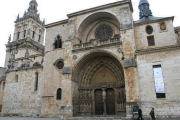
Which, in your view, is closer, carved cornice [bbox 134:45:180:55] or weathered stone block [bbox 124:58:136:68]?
carved cornice [bbox 134:45:180:55]

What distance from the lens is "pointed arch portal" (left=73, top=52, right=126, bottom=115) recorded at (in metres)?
14.8

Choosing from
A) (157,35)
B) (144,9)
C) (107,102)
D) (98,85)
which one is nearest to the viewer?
Answer: (157,35)

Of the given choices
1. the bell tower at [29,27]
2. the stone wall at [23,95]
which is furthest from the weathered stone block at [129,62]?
the bell tower at [29,27]

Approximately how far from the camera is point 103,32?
17.4m

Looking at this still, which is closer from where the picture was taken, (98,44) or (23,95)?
(98,44)

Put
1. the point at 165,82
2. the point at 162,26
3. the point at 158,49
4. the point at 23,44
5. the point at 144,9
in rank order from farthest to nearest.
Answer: the point at 23,44
the point at 144,9
the point at 162,26
the point at 158,49
the point at 165,82

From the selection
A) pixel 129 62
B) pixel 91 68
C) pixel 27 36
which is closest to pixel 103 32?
pixel 91 68

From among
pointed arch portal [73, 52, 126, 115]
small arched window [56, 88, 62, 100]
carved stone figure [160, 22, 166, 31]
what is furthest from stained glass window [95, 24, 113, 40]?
small arched window [56, 88, 62, 100]

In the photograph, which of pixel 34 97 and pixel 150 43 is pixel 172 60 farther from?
pixel 34 97

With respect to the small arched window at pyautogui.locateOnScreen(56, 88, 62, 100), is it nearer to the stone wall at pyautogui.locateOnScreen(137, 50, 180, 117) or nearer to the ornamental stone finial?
the stone wall at pyautogui.locateOnScreen(137, 50, 180, 117)

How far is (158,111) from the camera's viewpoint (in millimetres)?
11023

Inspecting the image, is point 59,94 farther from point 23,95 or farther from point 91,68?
point 23,95

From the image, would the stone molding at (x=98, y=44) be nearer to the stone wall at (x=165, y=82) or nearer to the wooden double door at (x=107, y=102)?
the stone wall at (x=165, y=82)

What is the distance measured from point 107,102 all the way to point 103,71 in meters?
3.23
